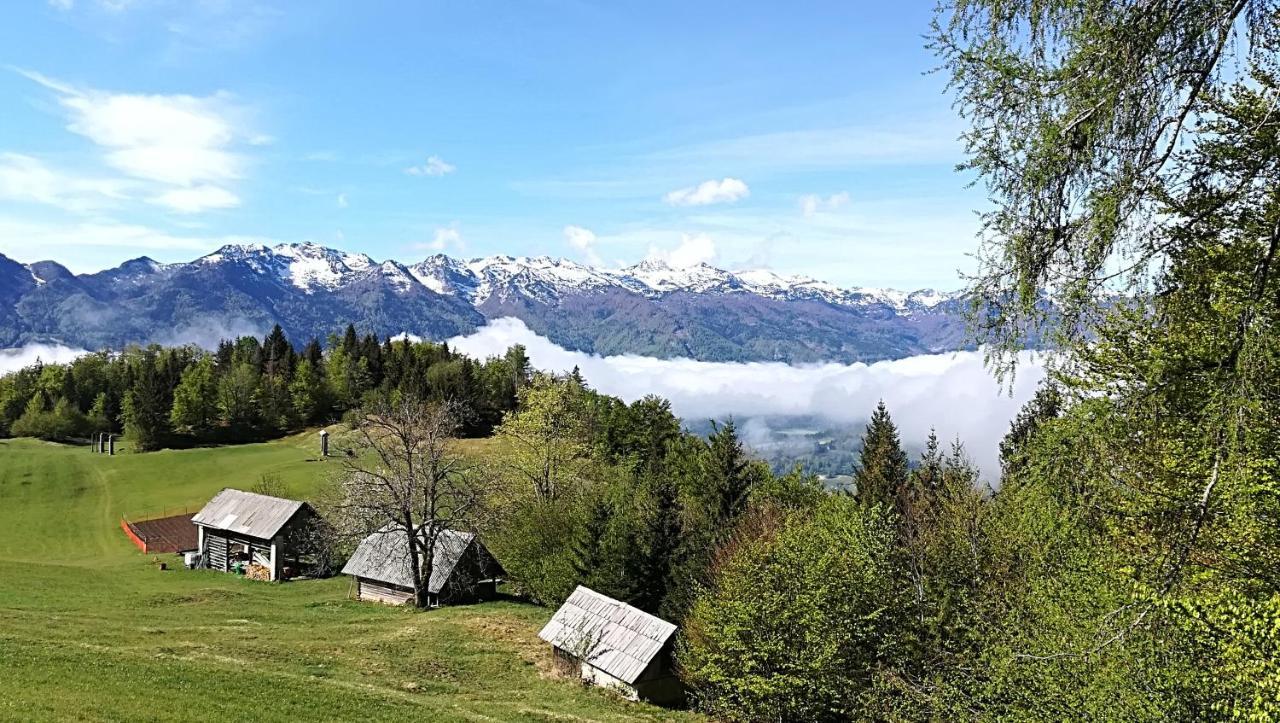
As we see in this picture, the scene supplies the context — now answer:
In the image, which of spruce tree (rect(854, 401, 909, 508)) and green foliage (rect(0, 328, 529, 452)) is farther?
green foliage (rect(0, 328, 529, 452))

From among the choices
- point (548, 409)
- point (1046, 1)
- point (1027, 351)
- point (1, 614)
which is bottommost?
point (1, 614)

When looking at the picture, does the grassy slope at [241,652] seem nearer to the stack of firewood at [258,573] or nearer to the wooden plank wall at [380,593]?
the wooden plank wall at [380,593]

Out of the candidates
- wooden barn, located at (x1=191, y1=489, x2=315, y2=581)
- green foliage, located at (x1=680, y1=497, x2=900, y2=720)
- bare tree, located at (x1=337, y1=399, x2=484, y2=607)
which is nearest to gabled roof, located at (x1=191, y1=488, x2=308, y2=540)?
wooden barn, located at (x1=191, y1=489, x2=315, y2=581)

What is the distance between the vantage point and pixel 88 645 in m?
28.5

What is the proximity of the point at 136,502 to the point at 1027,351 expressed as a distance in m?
99.0

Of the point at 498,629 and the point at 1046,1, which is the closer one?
the point at 1046,1

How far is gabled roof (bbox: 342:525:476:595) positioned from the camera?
2002 inches

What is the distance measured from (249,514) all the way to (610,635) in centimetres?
3938

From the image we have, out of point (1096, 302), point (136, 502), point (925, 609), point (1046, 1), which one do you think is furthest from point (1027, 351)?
point (136, 502)

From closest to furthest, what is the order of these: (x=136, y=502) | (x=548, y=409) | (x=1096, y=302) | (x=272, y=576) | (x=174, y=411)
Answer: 1. (x=1096, y=302)
2. (x=272, y=576)
3. (x=548, y=409)
4. (x=136, y=502)
5. (x=174, y=411)

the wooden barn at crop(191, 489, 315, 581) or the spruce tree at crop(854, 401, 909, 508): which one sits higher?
the spruce tree at crop(854, 401, 909, 508)

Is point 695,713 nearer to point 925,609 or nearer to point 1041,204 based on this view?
point 925,609

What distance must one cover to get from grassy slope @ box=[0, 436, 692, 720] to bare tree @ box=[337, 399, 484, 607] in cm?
468

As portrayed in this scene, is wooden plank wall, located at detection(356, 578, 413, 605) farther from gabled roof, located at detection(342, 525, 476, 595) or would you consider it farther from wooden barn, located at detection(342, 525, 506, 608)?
gabled roof, located at detection(342, 525, 476, 595)
